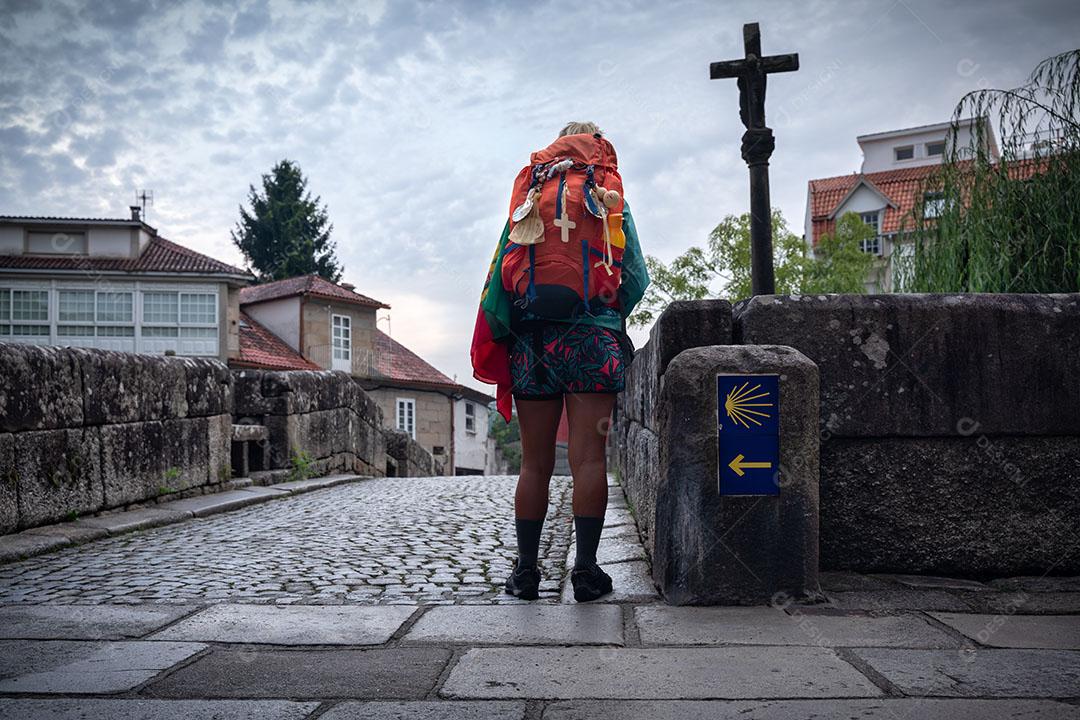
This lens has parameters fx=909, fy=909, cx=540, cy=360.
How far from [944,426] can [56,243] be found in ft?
103

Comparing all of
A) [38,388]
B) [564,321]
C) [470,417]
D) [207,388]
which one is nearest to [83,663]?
[564,321]

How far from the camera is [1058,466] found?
3717mm

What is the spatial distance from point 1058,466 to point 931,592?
0.80 m

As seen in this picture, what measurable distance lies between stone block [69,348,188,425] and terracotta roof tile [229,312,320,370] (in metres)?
22.9

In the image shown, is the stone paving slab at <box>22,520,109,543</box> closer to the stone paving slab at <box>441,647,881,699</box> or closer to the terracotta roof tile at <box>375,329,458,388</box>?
the stone paving slab at <box>441,647,881,699</box>

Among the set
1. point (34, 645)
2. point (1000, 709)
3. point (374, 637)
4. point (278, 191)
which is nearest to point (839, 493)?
point (1000, 709)

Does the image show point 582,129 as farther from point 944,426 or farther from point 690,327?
point 944,426

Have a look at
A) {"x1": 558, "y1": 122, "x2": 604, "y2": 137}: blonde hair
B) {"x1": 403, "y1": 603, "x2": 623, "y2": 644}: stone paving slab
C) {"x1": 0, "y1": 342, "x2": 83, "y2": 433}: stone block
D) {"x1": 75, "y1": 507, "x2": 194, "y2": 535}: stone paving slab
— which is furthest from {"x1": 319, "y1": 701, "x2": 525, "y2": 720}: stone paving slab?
{"x1": 75, "y1": 507, "x2": 194, "y2": 535}: stone paving slab

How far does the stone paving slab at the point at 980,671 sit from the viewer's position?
2270mm

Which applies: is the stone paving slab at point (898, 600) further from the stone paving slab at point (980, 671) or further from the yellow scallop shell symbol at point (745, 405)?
the yellow scallop shell symbol at point (745, 405)

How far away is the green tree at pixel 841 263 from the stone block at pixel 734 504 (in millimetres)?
22953

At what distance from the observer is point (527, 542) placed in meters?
3.69

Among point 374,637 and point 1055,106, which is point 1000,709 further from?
point 1055,106

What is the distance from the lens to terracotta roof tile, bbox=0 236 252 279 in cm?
2881
